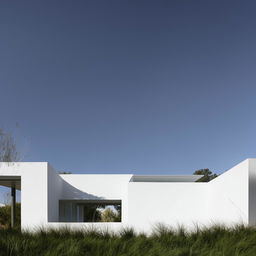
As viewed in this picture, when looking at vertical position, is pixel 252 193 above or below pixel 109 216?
above

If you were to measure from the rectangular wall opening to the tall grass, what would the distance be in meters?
9.28

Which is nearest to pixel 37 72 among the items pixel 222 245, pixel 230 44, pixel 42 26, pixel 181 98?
pixel 42 26

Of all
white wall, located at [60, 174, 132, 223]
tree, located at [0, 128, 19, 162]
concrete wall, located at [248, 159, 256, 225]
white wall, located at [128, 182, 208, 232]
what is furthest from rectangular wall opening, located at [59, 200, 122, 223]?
concrete wall, located at [248, 159, 256, 225]

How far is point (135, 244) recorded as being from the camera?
11.0 ft

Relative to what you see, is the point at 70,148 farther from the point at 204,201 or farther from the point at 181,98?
the point at 204,201

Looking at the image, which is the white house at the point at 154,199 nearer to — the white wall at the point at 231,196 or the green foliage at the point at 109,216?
the white wall at the point at 231,196

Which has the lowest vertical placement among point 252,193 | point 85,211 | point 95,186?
point 85,211

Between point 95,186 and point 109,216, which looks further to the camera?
point 109,216

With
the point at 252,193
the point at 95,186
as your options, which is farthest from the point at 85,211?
the point at 252,193

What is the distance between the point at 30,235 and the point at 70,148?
1103 cm

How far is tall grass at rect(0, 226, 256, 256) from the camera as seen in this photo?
2994 millimetres

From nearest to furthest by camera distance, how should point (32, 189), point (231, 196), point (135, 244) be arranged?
1. point (135, 244)
2. point (231, 196)
3. point (32, 189)

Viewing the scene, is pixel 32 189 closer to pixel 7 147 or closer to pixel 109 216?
pixel 7 147

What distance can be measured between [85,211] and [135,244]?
20.9 metres
